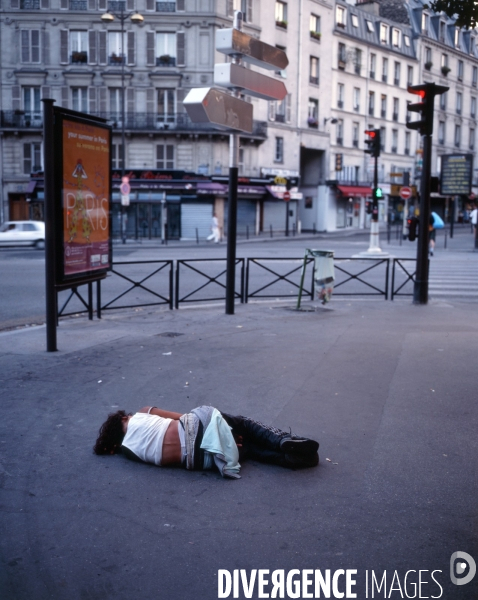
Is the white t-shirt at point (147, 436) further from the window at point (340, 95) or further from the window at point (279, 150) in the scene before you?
the window at point (340, 95)

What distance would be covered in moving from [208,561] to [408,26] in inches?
2464

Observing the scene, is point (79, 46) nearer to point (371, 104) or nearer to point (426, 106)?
point (371, 104)

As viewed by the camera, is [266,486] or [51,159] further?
[51,159]

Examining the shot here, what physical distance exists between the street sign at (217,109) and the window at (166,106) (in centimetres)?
3121

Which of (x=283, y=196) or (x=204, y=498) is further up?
(x=283, y=196)

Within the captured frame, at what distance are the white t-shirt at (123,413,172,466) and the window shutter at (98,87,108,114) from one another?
39169mm

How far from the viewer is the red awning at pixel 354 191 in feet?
171

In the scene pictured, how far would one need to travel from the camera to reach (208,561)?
12.3ft

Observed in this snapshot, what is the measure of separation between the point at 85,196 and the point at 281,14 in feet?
136

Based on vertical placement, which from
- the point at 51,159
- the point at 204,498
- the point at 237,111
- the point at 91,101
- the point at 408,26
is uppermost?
the point at 408,26

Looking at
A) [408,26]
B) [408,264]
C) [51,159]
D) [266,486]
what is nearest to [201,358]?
[51,159]

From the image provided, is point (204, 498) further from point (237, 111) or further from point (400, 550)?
point (237, 111)

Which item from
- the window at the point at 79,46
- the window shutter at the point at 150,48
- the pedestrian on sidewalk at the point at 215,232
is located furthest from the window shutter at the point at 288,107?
the window at the point at 79,46

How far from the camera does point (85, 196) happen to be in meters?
9.75
